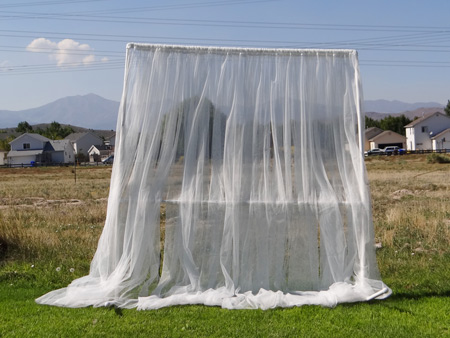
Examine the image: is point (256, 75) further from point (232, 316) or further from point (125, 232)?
point (232, 316)

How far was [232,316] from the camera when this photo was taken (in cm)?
525

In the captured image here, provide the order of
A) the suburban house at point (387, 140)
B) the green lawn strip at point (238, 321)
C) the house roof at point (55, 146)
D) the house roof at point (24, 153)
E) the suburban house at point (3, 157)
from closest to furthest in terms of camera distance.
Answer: the green lawn strip at point (238, 321), the house roof at point (24, 153), the suburban house at point (3, 157), the house roof at point (55, 146), the suburban house at point (387, 140)

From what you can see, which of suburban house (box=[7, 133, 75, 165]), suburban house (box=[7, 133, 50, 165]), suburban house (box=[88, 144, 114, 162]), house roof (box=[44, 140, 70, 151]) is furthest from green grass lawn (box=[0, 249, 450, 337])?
A: suburban house (box=[88, 144, 114, 162])

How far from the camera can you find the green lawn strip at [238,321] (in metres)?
4.77

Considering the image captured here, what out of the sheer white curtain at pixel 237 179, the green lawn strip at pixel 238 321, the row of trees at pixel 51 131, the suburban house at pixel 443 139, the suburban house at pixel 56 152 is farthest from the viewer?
the row of trees at pixel 51 131

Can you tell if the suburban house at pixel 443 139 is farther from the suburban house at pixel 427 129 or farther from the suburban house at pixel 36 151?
the suburban house at pixel 36 151

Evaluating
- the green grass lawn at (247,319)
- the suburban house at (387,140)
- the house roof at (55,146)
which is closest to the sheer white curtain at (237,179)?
the green grass lawn at (247,319)

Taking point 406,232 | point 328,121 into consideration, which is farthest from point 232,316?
point 406,232

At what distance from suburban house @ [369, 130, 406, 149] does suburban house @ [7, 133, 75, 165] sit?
47204 millimetres

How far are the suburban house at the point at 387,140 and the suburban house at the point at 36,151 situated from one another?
47204 mm

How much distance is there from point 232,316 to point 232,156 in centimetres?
180

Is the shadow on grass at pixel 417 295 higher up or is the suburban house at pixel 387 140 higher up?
the suburban house at pixel 387 140

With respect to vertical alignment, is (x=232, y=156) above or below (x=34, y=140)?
below

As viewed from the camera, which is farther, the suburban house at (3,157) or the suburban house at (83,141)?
the suburban house at (83,141)
